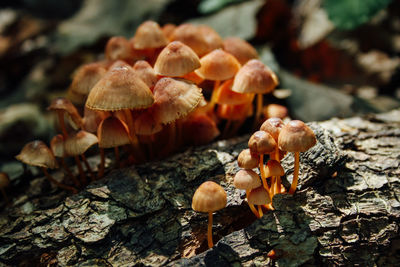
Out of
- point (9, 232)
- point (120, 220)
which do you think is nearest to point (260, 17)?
point (120, 220)

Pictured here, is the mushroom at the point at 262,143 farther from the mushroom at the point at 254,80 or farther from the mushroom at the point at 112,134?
the mushroom at the point at 112,134

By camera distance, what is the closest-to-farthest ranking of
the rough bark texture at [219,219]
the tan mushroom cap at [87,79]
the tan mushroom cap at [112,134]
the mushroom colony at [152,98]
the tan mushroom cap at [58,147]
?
1. the rough bark texture at [219,219]
2. the mushroom colony at [152,98]
3. the tan mushroom cap at [112,134]
4. the tan mushroom cap at [58,147]
5. the tan mushroom cap at [87,79]

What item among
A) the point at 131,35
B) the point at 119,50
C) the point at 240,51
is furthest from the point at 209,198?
the point at 131,35

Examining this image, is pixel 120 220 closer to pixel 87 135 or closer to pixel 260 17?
pixel 87 135

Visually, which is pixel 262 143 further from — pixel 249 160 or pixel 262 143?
pixel 249 160

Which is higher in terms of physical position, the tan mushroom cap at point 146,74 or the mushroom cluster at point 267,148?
the tan mushroom cap at point 146,74

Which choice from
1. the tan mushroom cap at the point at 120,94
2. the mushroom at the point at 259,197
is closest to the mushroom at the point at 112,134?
the tan mushroom cap at the point at 120,94

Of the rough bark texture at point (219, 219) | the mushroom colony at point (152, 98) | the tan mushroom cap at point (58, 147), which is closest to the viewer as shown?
the rough bark texture at point (219, 219)

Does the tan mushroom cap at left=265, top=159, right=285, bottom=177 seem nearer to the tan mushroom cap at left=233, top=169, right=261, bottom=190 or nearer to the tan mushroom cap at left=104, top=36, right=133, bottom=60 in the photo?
the tan mushroom cap at left=233, top=169, right=261, bottom=190
